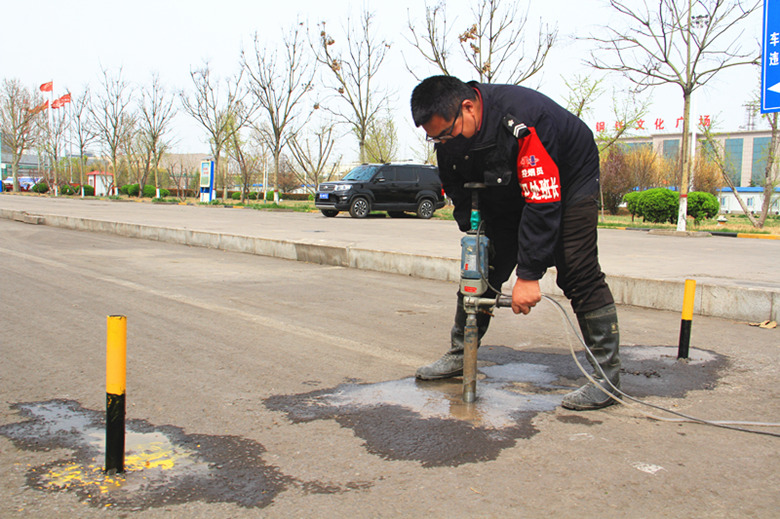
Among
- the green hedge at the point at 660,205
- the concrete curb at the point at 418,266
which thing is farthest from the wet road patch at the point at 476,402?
the green hedge at the point at 660,205

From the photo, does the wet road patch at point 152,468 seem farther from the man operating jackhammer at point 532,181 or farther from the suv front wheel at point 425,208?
the suv front wheel at point 425,208

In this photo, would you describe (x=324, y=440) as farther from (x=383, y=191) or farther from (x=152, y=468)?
(x=383, y=191)

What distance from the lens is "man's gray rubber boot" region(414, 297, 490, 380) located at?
12.0 feet

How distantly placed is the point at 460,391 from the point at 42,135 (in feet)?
195

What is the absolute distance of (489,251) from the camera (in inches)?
133

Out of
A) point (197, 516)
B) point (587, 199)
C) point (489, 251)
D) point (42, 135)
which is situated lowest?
point (197, 516)

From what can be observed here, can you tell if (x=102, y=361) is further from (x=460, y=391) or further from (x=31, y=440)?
(x=460, y=391)

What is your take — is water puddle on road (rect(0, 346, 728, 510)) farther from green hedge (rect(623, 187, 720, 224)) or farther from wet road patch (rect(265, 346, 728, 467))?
green hedge (rect(623, 187, 720, 224))

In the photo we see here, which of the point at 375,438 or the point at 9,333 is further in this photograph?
the point at 9,333

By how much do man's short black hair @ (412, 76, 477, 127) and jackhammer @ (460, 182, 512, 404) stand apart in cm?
41

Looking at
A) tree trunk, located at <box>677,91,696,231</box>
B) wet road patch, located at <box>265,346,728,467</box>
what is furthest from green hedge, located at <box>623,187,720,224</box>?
wet road patch, located at <box>265,346,728,467</box>

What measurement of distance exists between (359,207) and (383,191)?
982mm

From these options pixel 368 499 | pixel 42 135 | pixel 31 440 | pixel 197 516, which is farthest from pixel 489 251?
pixel 42 135

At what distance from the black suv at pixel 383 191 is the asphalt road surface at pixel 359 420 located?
1481 centimetres
